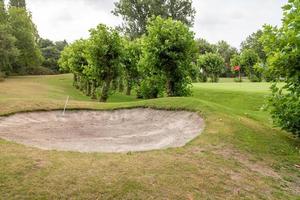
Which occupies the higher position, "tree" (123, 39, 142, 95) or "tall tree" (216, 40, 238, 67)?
"tall tree" (216, 40, 238, 67)

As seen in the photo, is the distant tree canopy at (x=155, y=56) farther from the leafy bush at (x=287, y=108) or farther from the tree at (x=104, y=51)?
the leafy bush at (x=287, y=108)

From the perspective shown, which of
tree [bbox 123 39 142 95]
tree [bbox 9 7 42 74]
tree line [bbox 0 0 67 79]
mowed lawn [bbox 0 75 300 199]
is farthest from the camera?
tree [bbox 9 7 42 74]

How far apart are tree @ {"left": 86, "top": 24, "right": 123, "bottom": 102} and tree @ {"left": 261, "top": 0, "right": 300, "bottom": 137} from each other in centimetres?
1650

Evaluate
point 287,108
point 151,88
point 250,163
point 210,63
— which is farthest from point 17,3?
point 250,163

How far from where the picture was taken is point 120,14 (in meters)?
61.7

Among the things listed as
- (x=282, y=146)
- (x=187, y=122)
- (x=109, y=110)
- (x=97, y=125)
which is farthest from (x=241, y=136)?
(x=109, y=110)

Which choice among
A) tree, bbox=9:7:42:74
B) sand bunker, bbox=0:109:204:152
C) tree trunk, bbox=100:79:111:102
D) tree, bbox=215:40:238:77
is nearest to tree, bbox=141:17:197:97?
tree trunk, bbox=100:79:111:102

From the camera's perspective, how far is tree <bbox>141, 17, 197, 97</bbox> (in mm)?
22234

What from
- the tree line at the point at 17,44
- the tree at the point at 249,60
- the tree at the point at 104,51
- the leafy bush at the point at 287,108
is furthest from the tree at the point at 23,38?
the leafy bush at the point at 287,108

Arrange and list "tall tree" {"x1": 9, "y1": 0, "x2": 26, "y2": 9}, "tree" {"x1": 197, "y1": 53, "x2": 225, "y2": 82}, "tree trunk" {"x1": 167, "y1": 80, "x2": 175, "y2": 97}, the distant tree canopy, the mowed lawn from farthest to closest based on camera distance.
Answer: "tall tree" {"x1": 9, "y1": 0, "x2": 26, "y2": 9}, "tree" {"x1": 197, "y1": 53, "x2": 225, "y2": 82}, "tree trunk" {"x1": 167, "y1": 80, "x2": 175, "y2": 97}, the distant tree canopy, the mowed lawn

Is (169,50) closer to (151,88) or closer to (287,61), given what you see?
(151,88)

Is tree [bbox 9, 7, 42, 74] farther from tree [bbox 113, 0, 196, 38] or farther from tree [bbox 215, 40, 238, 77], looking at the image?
tree [bbox 215, 40, 238, 77]

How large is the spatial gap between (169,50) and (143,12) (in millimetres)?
40007

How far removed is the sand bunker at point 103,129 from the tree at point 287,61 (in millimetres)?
3273
